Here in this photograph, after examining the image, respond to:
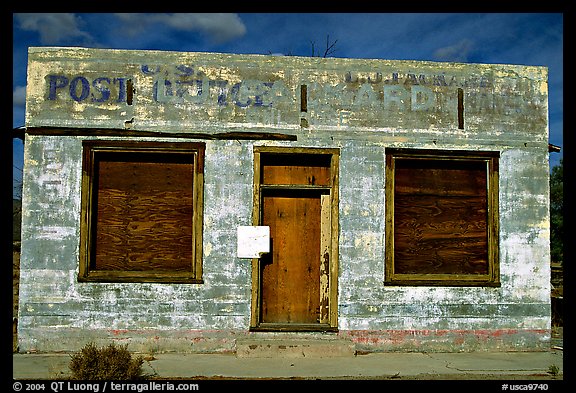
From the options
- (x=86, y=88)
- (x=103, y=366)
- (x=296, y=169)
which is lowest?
(x=103, y=366)

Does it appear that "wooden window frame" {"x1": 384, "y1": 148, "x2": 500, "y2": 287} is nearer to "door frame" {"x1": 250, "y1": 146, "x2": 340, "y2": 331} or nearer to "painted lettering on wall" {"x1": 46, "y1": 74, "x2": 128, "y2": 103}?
"door frame" {"x1": 250, "y1": 146, "x2": 340, "y2": 331}

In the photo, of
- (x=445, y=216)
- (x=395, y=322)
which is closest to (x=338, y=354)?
(x=395, y=322)

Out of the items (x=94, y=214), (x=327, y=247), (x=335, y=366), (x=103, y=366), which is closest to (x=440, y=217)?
(x=327, y=247)

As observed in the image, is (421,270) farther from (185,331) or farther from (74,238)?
(74,238)

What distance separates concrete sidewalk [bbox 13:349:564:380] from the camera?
7.75 metres

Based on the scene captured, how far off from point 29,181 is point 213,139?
107 inches

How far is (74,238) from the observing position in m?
9.21

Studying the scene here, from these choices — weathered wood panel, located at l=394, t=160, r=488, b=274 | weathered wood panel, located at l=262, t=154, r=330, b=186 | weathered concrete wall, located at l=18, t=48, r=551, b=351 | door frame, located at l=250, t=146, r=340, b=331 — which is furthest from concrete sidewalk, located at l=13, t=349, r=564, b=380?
weathered wood panel, located at l=262, t=154, r=330, b=186

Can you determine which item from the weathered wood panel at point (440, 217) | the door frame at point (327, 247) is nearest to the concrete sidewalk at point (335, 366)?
the door frame at point (327, 247)

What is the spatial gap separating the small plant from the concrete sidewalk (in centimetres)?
40

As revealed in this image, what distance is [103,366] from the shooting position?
703cm

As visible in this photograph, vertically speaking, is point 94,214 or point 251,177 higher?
point 251,177

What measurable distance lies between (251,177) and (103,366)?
3.58 metres

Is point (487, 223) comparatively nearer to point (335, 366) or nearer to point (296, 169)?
point (296, 169)
